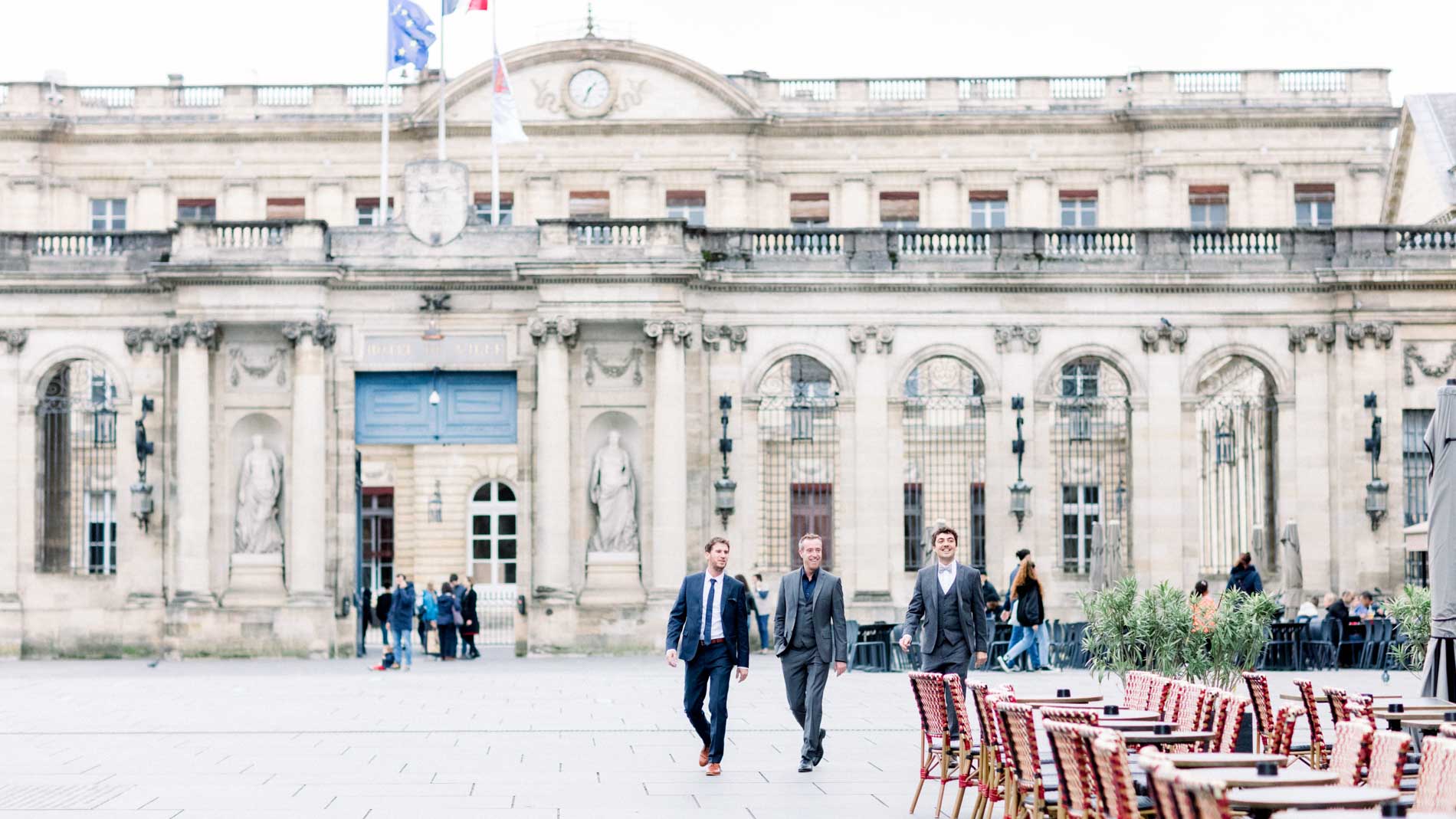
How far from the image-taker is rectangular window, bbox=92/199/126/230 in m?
51.7

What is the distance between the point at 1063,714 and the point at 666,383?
21.6m

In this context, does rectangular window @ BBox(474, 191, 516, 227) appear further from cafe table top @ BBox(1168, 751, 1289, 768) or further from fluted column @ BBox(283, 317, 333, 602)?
cafe table top @ BBox(1168, 751, 1289, 768)

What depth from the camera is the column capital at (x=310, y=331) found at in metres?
32.9

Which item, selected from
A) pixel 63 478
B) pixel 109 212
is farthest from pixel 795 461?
pixel 109 212

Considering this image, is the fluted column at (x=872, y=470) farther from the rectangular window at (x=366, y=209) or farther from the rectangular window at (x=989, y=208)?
the rectangular window at (x=366, y=209)

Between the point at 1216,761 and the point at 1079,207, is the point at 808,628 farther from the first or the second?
the point at 1079,207

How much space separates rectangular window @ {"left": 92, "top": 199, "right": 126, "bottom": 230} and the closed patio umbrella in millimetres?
42735

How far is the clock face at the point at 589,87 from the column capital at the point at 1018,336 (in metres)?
19.1

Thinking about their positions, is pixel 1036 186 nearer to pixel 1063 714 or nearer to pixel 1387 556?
pixel 1387 556

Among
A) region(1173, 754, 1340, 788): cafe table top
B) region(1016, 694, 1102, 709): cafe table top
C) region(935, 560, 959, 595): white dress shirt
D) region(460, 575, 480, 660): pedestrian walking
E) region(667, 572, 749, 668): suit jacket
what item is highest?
region(935, 560, 959, 595): white dress shirt

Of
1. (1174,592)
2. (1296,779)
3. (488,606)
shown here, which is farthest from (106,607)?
(1296,779)

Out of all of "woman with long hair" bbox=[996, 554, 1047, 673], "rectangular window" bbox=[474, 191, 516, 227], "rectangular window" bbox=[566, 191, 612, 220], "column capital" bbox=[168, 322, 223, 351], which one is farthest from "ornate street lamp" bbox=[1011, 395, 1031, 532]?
"rectangular window" bbox=[566, 191, 612, 220]

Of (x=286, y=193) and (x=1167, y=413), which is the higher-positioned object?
(x=286, y=193)

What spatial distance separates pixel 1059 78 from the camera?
5097 cm
